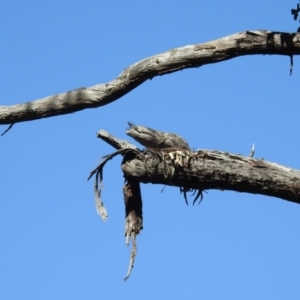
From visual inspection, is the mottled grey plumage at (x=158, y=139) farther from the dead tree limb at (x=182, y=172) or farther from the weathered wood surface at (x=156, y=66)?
the weathered wood surface at (x=156, y=66)

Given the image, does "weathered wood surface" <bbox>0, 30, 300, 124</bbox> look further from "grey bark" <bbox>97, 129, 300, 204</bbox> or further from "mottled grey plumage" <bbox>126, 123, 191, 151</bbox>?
"grey bark" <bbox>97, 129, 300, 204</bbox>

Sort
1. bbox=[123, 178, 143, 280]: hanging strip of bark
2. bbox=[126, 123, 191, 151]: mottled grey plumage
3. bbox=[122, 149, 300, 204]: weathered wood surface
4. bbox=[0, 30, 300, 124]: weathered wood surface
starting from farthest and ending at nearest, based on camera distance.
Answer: bbox=[123, 178, 143, 280]: hanging strip of bark < bbox=[126, 123, 191, 151]: mottled grey plumage < bbox=[122, 149, 300, 204]: weathered wood surface < bbox=[0, 30, 300, 124]: weathered wood surface

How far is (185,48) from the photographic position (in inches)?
268

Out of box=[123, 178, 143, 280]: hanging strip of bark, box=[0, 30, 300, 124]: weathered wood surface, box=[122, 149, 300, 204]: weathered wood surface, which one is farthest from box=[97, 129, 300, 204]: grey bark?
box=[0, 30, 300, 124]: weathered wood surface

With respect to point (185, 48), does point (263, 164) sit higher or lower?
lower

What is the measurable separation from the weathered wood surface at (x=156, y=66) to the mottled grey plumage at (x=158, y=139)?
1.46 ft

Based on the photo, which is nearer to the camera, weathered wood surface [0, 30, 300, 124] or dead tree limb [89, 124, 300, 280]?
weathered wood surface [0, 30, 300, 124]

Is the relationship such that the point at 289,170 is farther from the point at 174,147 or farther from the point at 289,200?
the point at 174,147

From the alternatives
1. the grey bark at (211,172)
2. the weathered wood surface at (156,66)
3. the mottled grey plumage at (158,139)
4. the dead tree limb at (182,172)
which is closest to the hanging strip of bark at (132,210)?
the dead tree limb at (182,172)

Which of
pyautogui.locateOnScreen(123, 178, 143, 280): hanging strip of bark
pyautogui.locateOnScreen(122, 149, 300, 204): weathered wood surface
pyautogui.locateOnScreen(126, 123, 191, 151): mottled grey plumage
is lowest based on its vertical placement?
pyautogui.locateOnScreen(123, 178, 143, 280): hanging strip of bark

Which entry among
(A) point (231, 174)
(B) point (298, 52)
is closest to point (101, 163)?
(A) point (231, 174)

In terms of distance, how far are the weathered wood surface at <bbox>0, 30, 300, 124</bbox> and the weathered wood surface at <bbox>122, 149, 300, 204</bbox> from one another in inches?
24.6

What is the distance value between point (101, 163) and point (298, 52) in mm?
1914

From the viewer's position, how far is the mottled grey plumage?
7.29 meters
